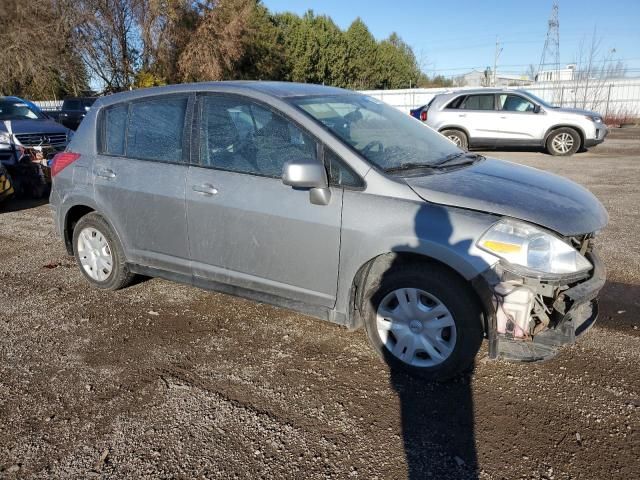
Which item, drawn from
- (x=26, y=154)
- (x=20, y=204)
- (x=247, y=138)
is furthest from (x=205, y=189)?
(x=26, y=154)

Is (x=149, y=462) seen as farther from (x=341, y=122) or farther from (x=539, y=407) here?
(x=341, y=122)

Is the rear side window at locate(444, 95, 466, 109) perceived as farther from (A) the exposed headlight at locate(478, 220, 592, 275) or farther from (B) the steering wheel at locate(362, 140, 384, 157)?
(A) the exposed headlight at locate(478, 220, 592, 275)

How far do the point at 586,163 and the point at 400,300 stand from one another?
11.0m

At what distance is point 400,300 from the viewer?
3094mm

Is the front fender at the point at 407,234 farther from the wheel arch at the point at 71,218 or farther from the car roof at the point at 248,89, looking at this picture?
the wheel arch at the point at 71,218

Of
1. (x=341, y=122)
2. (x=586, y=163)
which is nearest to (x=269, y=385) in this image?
(x=341, y=122)

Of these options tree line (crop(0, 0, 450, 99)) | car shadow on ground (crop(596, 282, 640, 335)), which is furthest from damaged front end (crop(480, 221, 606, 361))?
tree line (crop(0, 0, 450, 99))

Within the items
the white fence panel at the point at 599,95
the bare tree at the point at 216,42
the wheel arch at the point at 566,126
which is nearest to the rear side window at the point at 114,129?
the wheel arch at the point at 566,126

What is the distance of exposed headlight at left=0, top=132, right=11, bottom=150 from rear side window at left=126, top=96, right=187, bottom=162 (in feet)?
21.7

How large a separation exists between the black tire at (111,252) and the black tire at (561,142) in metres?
12.2

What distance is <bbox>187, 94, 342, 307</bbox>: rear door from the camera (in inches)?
130

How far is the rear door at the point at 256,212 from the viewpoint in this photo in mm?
3293

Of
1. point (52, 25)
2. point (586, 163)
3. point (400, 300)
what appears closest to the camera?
point (400, 300)

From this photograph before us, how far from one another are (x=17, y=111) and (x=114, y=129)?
26.9ft
